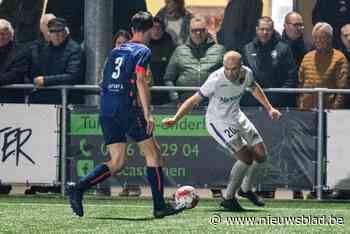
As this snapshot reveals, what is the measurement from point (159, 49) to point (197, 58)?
0.82m

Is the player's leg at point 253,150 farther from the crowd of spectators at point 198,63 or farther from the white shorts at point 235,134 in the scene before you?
the crowd of spectators at point 198,63

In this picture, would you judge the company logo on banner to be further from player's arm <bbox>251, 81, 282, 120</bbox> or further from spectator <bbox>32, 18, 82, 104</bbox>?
player's arm <bbox>251, 81, 282, 120</bbox>

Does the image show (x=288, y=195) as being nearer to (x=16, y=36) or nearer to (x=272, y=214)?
(x=272, y=214)

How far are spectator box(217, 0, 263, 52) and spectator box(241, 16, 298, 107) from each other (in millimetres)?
1366

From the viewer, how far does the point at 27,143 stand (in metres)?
17.4

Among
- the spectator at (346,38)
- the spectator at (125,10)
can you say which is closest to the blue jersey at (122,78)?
the spectator at (346,38)

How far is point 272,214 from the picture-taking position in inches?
589

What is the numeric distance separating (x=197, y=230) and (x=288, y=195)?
201 inches

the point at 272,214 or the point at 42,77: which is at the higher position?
the point at 42,77

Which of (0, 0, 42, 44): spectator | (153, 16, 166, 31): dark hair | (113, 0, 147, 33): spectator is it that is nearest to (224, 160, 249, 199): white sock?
(153, 16, 166, 31): dark hair

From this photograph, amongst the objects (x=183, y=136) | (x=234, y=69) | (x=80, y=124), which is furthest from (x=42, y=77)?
(x=234, y=69)

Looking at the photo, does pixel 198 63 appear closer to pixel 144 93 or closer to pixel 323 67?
pixel 323 67

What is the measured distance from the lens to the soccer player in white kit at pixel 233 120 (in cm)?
1556

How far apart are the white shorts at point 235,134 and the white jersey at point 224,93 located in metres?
0.06
